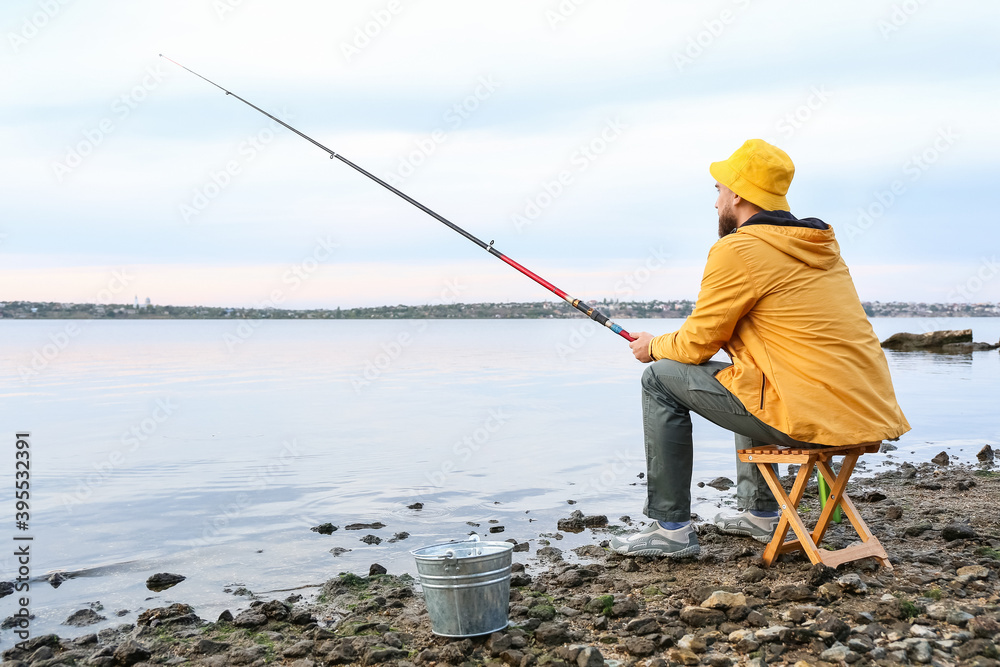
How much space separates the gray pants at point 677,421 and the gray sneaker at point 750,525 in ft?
1.76

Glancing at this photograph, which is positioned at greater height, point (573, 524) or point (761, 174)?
point (761, 174)

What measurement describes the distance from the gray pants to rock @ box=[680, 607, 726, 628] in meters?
0.98

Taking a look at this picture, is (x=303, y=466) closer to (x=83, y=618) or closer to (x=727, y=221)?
(x=83, y=618)

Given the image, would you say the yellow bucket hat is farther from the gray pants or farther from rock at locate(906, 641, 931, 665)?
rock at locate(906, 641, 931, 665)

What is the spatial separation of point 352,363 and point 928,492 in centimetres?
2197

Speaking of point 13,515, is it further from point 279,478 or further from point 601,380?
point 601,380

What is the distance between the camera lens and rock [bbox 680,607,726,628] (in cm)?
359

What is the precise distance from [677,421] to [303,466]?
5615mm

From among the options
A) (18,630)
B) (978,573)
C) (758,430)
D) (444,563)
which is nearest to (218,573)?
(18,630)

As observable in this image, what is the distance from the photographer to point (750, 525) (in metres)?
5.09

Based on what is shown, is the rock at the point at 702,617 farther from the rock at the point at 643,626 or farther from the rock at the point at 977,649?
the rock at the point at 977,649

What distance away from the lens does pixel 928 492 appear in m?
6.68

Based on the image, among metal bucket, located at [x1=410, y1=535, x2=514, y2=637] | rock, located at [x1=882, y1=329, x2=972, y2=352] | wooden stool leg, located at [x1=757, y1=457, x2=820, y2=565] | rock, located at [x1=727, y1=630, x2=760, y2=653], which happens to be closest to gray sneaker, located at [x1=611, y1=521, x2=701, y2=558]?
wooden stool leg, located at [x1=757, y1=457, x2=820, y2=565]

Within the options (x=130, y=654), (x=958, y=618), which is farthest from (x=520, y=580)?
(x=958, y=618)
